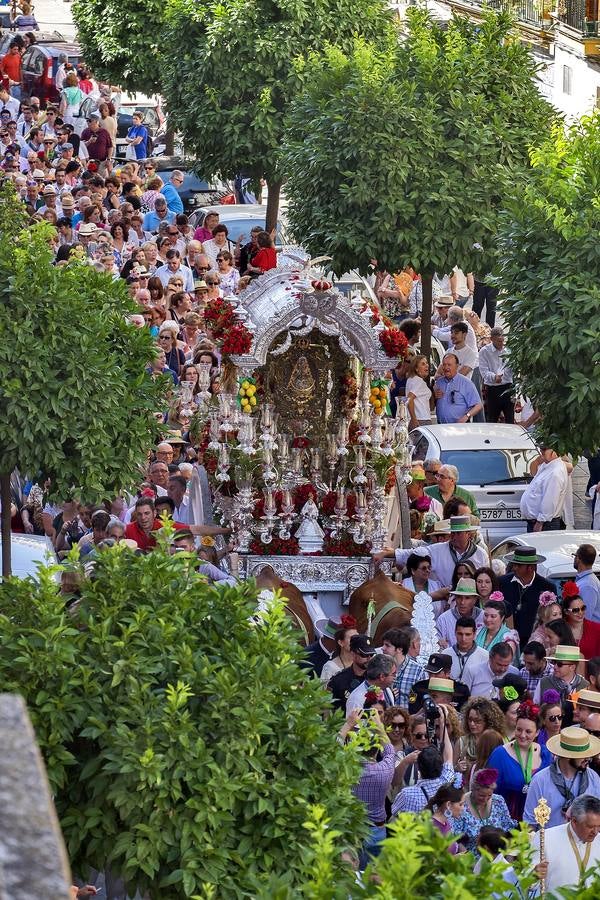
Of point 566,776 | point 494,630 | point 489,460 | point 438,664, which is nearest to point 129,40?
point 489,460

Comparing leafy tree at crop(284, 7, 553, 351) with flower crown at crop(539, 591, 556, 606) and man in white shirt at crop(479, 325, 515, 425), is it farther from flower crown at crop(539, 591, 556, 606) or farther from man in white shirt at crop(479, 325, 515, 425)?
flower crown at crop(539, 591, 556, 606)

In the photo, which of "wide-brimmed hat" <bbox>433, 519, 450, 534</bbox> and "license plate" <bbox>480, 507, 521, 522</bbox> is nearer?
"wide-brimmed hat" <bbox>433, 519, 450, 534</bbox>

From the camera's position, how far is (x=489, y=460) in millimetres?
18859

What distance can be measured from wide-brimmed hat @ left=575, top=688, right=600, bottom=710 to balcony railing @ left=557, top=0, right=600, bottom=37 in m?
29.9

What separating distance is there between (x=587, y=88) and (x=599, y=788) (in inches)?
1211

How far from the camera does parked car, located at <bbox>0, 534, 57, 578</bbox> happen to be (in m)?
14.4

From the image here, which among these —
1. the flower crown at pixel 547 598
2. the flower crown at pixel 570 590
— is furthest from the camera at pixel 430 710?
the flower crown at pixel 570 590

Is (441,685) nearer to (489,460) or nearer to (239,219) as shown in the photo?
(489,460)

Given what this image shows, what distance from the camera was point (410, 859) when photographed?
6047mm

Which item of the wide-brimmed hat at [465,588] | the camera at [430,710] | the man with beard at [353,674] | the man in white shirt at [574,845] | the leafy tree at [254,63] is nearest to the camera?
the man in white shirt at [574,845]

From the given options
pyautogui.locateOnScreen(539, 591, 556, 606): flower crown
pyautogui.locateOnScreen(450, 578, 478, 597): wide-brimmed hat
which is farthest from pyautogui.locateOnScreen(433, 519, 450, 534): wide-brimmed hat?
pyautogui.locateOnScreen(539, 591, 556, 606): flower crown

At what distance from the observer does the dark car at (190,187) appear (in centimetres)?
3183

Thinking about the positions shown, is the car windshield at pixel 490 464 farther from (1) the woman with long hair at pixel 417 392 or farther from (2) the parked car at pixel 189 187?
(2) the parked car at pixel 189 187

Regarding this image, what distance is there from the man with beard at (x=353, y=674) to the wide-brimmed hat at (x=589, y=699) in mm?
1359
